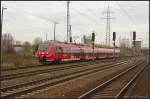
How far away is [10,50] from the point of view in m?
75.4

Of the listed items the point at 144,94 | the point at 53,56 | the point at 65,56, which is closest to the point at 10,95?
the point at 144,94

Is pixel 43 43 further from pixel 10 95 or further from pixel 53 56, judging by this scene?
pixel 10 95

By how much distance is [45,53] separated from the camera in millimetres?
44938

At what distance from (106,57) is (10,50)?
2405 centimetres

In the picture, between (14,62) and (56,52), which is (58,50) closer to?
(56,52)

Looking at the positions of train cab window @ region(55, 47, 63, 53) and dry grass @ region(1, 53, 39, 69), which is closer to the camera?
dry grass @ region(1, 53, 39, 69)

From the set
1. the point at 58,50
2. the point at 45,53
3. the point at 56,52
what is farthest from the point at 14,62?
the point at 58,50

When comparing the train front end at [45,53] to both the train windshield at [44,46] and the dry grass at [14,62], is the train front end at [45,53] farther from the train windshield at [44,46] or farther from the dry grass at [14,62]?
the dry grass at [14,62]

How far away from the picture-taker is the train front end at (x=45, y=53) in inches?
1766

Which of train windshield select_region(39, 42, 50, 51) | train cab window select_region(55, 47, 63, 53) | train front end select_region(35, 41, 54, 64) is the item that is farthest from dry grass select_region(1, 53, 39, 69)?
train cab window select_region(55, 47, 63, 53)

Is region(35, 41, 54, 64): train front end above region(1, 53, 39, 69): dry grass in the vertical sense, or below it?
above

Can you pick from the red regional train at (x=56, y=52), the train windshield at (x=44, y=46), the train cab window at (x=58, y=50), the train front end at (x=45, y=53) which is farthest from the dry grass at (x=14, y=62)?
the train cab window at (x=58, y=50)

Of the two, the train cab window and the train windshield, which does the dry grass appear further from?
the train cab window

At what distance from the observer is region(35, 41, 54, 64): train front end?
147 feet
